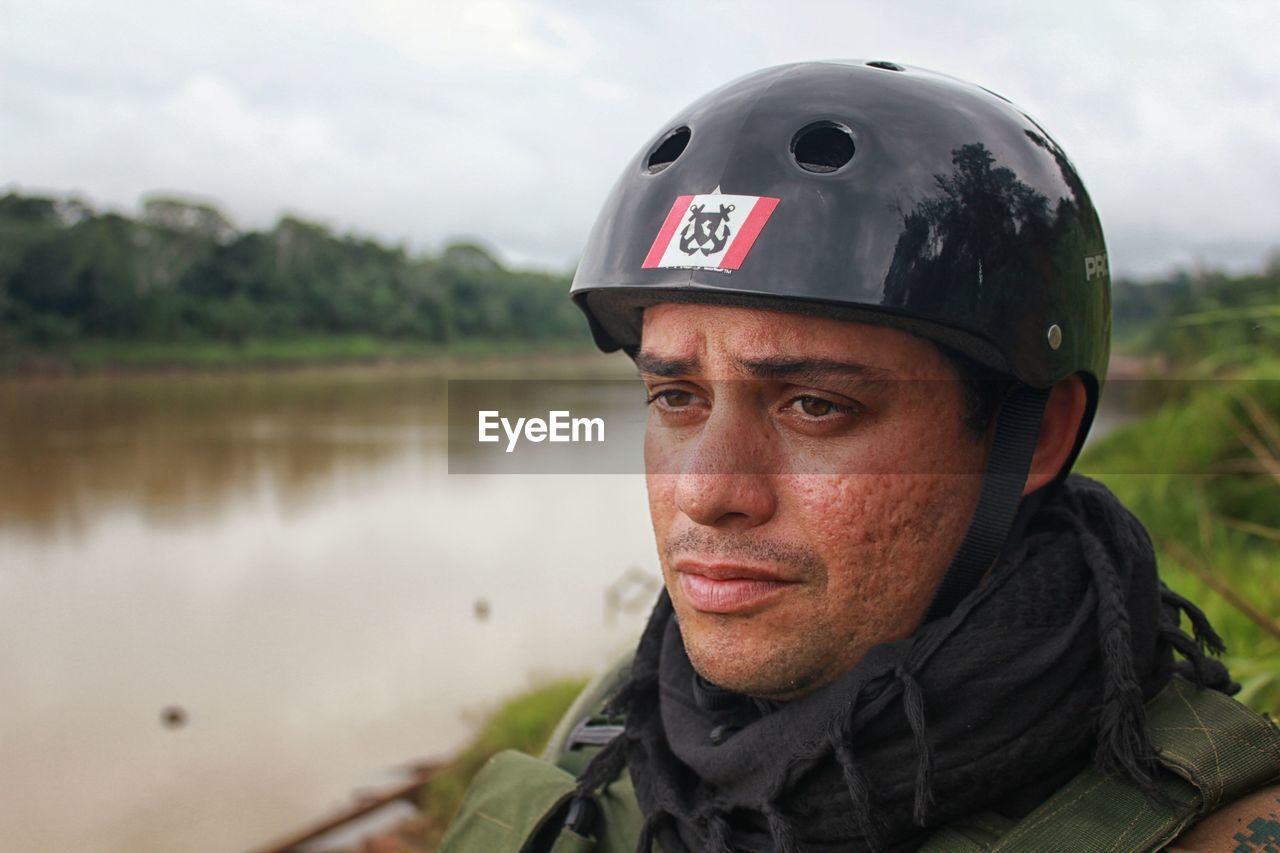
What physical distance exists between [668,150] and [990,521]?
962mm

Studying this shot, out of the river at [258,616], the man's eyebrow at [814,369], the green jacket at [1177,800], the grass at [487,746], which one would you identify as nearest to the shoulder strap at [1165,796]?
the green jacket at [1177,800]

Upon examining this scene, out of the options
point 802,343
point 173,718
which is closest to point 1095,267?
point 802,343

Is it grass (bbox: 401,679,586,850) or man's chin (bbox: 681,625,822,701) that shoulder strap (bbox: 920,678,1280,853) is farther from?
grass (bbox: 401,679,586,850)

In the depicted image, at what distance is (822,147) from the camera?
6.11 ft

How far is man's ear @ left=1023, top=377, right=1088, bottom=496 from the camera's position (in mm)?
1845

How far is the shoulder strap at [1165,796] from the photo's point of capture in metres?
1.37

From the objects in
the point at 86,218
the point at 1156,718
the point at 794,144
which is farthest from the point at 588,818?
the point at 86,218

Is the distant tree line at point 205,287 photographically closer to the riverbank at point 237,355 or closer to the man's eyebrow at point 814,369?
the riverbank at point 237,355

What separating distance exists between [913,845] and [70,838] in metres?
10.4

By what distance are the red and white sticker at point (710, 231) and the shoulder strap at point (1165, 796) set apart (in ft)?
3.18
